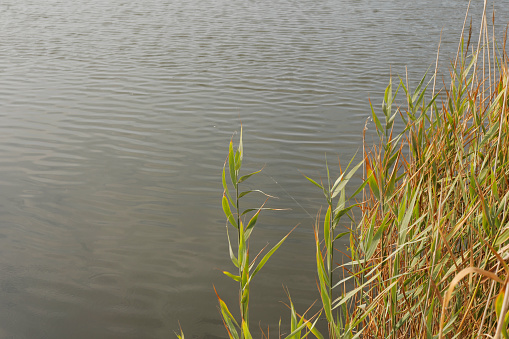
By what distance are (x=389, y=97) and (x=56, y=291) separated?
2391 millimetres

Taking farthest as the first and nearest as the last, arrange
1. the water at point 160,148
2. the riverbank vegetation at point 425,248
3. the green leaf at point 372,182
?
1. the water at point 160,148
2. the green leaf at point 372,182
3. the riverbank vegetation at point 425,248

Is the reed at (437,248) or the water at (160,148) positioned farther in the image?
the water at (160,148)

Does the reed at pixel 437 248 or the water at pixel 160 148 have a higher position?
the reed at pixel 437 248

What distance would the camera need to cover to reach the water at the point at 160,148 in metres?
3.43

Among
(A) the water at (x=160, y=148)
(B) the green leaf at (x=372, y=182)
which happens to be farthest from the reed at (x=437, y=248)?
(A) the water at (x=160, y=148)

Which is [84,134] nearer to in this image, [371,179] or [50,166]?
[50,166]

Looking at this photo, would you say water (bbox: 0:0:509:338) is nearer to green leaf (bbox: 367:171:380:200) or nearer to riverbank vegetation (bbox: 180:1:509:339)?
riverbank vegetation (bbox: 180:1:509:339)

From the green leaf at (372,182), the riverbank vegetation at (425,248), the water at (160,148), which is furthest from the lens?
the water at (160,148)

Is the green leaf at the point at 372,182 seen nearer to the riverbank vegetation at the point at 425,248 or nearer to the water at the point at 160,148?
the riverbank vegetation at the point at 425,248

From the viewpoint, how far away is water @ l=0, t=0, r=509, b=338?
343 centimetres

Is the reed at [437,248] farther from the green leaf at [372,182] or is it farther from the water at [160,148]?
the water at [160,148]

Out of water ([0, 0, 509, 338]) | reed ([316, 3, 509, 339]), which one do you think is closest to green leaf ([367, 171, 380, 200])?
reed ([316, 3, 509, 339])

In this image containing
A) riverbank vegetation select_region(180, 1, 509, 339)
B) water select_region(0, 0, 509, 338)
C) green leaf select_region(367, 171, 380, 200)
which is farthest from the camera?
water select_region(0, 0, 509, 338)

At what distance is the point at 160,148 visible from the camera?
561 cm
